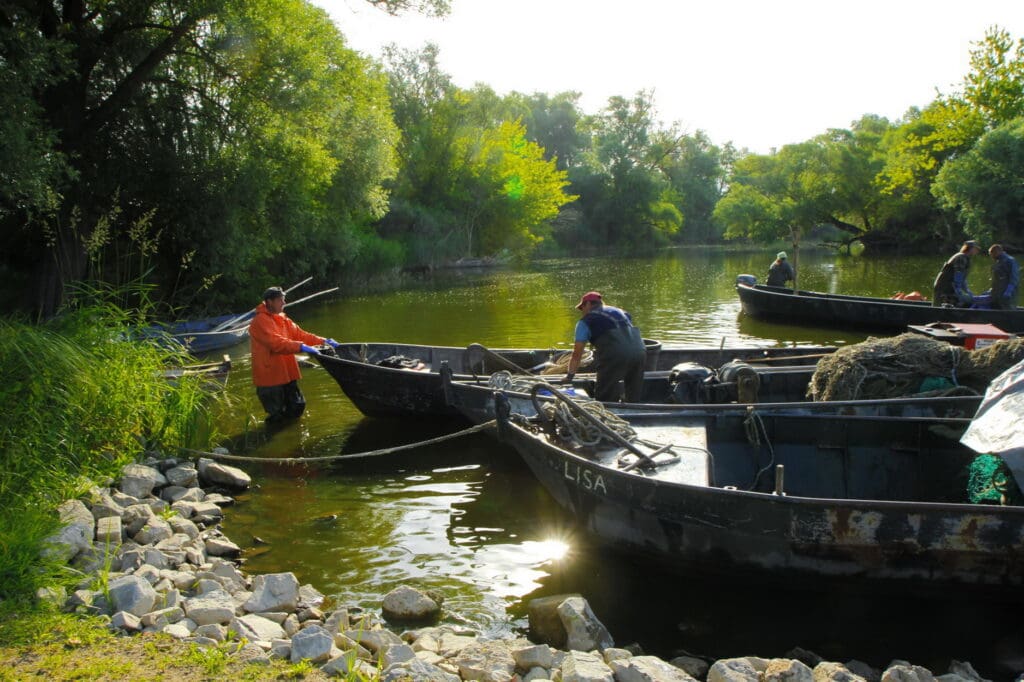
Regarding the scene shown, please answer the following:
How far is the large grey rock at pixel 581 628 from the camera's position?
501 centimetres

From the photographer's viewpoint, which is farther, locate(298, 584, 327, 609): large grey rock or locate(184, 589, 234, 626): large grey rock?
locate(298, 584, 327, 609): large grey rock

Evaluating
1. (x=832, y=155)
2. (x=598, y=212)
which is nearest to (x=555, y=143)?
(x=598, y=212)

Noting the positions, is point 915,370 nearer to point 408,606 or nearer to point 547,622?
point 547,622

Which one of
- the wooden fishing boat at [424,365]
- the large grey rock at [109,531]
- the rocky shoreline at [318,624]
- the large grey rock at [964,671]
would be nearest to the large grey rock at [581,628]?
the rocky shoreline at [318,624]

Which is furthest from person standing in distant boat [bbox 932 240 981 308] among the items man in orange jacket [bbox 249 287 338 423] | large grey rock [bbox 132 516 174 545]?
large grey rock [bbox 132 516 174 545]

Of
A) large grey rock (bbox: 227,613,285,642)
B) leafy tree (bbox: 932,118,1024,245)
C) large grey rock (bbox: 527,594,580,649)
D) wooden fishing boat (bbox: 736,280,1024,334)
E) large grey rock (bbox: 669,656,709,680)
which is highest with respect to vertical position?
leafy tree (bbox: 932,118,1024,245)

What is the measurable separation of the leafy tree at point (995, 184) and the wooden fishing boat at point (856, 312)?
22.7m

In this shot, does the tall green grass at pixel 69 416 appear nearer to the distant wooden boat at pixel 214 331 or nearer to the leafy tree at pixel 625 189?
the distant wooden boat at pixel 214 331

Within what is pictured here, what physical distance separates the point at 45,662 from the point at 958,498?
697cm

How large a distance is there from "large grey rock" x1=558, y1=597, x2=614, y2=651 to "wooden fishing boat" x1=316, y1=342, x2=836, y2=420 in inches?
193

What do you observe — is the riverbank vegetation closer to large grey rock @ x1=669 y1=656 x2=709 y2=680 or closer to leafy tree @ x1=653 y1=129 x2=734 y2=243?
large grey rock @ x1=669 y1=656 x2=709 y2=680

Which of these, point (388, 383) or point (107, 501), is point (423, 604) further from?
point (388, 383)

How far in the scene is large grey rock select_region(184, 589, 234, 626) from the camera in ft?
15.7

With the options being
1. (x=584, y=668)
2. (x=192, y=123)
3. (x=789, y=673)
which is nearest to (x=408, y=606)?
(x=584, y=668)
